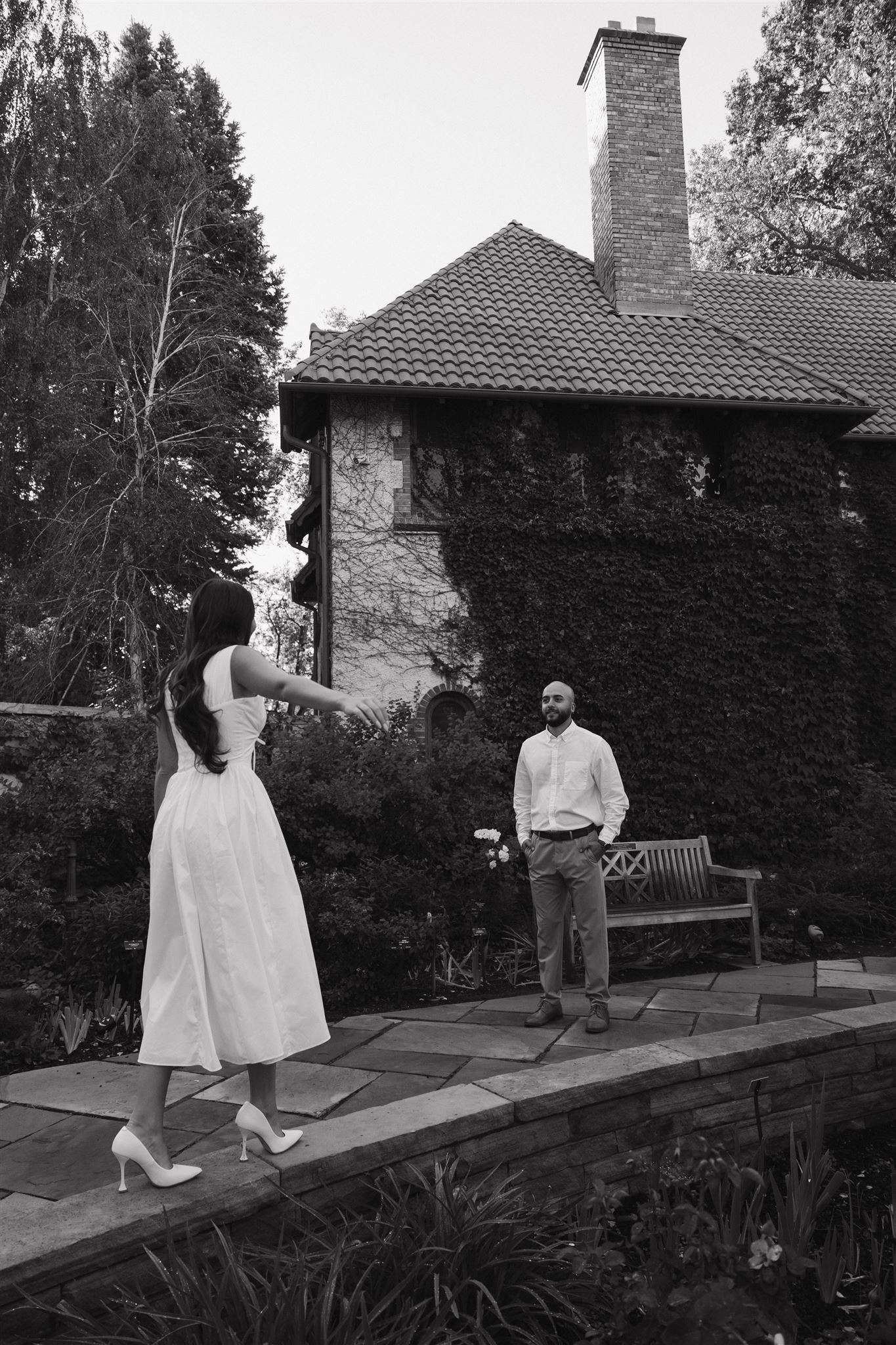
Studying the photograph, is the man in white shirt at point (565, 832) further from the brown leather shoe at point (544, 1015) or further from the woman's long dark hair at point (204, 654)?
the woman's long dark hair at point (204, 654)

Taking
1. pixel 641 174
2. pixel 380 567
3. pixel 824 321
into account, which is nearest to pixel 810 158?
pixel 824 321

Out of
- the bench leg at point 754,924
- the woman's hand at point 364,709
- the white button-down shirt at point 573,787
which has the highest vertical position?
the woman's hand at point 364,709

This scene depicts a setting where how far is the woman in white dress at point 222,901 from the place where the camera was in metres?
2.97

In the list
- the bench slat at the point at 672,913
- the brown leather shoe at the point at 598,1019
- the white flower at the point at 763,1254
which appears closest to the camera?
the white flower at the point at 763,1254

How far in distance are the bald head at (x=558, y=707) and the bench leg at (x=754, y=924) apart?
2596 mm

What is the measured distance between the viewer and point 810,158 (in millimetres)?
25469

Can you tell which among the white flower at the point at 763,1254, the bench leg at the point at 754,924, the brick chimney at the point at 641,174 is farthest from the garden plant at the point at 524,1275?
the brick chimney at the point at 641,174

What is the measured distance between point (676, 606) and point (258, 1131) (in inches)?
400

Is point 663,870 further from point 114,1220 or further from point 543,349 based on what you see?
point 543,349

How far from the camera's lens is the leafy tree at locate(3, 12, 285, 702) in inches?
698

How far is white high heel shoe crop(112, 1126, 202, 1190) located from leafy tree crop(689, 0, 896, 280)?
26.5 metres

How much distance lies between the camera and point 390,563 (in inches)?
476

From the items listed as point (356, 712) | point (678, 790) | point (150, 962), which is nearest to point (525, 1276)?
point (150, 962)

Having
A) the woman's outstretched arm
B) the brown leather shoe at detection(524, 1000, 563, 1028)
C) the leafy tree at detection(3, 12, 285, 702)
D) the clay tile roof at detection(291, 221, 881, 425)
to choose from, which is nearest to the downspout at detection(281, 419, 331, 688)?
the clay tile roof at detection(291, 221, 881, 425)
